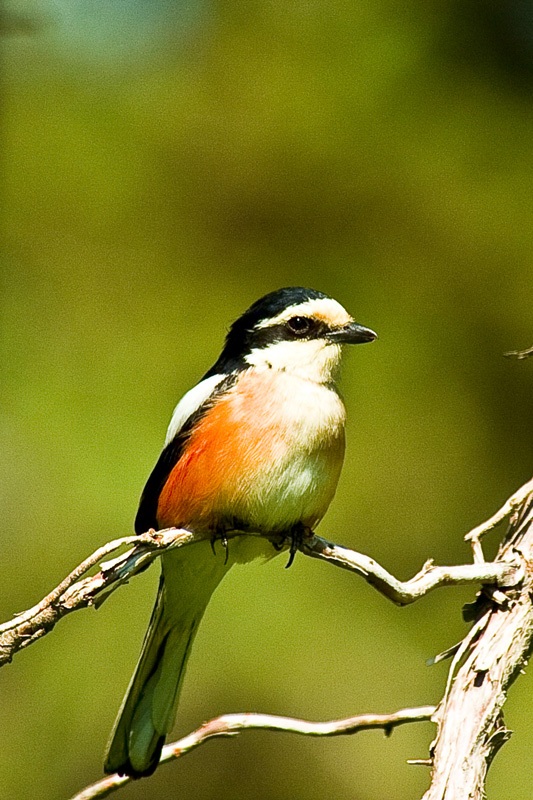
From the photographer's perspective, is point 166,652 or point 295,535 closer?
point 295,535

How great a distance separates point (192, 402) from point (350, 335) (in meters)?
0.61

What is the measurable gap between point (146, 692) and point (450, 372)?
99.3 inches

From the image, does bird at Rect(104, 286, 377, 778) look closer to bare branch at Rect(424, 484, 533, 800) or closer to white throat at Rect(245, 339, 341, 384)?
white throat at Rect(245, 339, 341, 384)

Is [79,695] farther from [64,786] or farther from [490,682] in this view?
[490,682]

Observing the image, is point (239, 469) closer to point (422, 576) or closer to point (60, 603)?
point (422, 576)

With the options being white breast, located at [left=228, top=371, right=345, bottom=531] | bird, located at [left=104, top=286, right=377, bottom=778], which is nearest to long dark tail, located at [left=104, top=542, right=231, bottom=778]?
bird, located at [left=104, top=286, right=377, bottom=778]

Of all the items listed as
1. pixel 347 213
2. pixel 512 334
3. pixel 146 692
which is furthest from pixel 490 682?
pixel 347 213

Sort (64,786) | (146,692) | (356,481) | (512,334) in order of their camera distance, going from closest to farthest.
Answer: (146,692) → (64,786) → (356,481) → (512,334)

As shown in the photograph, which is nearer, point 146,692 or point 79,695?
point 146,692

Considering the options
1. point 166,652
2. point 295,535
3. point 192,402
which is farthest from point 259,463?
point 166,652

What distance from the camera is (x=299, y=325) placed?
155 inches

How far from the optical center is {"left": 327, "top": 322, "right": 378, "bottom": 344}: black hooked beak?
12.9ft

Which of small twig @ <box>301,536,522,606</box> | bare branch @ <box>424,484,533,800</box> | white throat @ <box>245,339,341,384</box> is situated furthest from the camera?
white throat @ <box>245,339,341,384</box>

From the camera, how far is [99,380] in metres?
5.45
